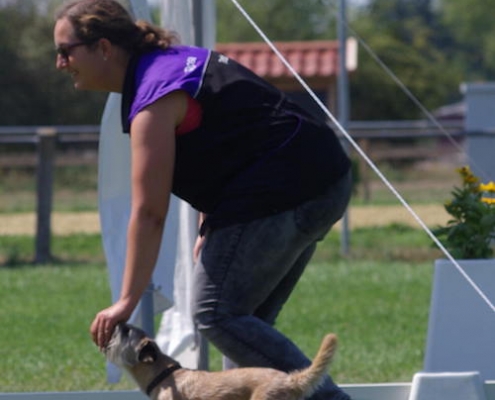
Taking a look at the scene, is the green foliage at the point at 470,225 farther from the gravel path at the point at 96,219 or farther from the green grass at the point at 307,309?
the gravel path at the point at 96,219

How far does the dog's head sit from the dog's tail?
513 millimetres

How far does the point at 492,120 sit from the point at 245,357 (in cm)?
959

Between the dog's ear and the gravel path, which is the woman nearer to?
the dog's ear

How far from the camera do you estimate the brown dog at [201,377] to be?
437cm

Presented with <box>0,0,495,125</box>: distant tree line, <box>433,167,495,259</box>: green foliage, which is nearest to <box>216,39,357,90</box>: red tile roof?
<box>0,0,495,125</box>: distant tree line

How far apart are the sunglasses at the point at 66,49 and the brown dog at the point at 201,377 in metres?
0.97

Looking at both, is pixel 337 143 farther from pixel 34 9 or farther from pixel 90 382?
pixel 34 9

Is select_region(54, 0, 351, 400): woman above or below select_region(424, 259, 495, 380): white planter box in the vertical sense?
above

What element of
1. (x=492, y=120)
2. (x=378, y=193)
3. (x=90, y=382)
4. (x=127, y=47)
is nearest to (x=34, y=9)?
(x=378, y=193)

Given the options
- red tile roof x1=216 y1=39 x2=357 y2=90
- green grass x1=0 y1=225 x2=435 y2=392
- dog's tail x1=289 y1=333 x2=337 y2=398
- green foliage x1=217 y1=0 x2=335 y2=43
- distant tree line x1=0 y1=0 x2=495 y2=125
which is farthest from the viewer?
green foliage x1=217 y1=0 x2=335 y2=43

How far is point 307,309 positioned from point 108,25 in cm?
542

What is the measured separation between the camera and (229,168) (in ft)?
15.0

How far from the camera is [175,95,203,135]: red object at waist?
177 inches

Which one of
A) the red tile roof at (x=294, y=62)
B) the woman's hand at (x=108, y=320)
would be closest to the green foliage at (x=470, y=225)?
the woman's hand at (x=108, y=320)
